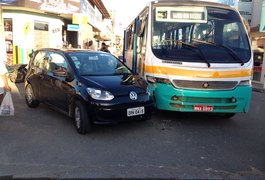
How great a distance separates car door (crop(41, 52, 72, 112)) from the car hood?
551 millimetres

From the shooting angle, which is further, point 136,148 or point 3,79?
point 3,79

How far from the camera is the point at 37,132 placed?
5.61 m

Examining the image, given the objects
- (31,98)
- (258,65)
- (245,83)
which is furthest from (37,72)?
(258,65)

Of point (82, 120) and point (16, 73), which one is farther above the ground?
point (16, 73)

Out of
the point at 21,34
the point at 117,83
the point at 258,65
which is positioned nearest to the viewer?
the point at 117,83

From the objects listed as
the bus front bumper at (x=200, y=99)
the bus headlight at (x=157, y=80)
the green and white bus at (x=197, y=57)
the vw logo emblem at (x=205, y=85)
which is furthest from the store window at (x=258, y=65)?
the bus headlight at (x=157, y=80)

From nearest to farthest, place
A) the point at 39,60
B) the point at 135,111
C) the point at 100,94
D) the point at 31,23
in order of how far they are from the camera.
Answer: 1. the point at 100,94
2. the point at 135,111
3. the point at 39,60
4. the point at 31,23

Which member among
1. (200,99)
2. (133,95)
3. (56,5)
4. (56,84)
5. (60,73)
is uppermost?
(56,5)

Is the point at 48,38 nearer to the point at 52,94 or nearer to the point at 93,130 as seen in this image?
the point at 52,94

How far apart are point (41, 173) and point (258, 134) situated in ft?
14.2

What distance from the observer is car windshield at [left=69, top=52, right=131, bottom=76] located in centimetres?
607

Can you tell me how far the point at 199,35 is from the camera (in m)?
6.30

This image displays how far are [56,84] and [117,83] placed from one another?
150cm

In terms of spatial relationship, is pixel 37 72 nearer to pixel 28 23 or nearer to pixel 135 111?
pixel 135 111
